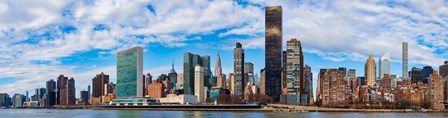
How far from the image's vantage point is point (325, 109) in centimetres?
19612

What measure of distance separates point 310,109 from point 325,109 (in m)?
5.48

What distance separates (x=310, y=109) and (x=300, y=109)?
202 inches

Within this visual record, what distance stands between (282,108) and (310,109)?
1005 centimetres

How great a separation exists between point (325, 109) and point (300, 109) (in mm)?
8791

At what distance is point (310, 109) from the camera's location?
198750 mm

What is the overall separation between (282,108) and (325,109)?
14858 millimetres

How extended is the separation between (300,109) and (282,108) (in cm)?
638

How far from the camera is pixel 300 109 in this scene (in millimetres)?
195500

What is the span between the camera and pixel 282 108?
198m
